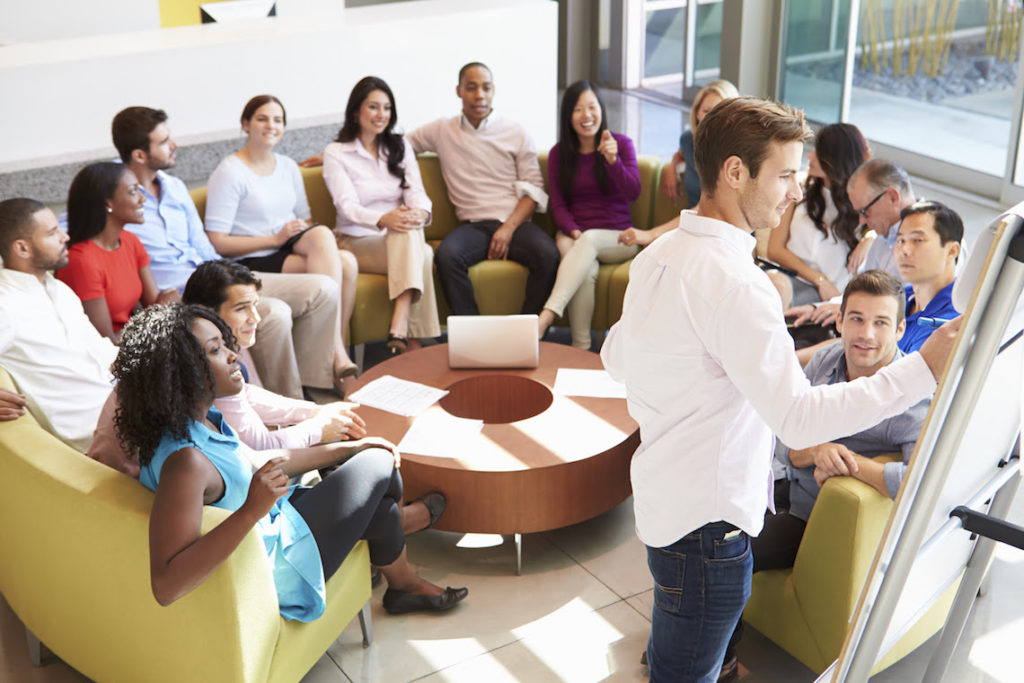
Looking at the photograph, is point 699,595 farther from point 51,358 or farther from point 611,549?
point 51,358

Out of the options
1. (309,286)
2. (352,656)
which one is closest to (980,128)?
(309,286)

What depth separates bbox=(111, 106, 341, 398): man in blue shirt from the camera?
4.02 m

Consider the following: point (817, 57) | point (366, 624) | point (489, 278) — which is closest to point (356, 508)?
point (366, 624)

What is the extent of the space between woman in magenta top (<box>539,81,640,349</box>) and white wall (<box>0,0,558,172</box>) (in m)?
1.96

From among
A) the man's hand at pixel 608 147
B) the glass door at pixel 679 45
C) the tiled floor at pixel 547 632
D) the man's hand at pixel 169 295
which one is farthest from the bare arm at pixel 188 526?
the glass door at pixel 679 45

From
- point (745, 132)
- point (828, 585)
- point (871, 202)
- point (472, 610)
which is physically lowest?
point (472, 610)

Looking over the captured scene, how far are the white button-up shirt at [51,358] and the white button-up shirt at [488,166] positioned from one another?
83.3 inches

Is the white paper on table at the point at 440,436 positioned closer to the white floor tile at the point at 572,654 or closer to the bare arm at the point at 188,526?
the white floor tile at the point at 572,654

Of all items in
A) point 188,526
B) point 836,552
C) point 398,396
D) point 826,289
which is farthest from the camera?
point 826,289

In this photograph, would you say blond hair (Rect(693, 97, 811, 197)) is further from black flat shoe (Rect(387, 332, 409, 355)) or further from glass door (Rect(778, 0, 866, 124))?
glass door (Rect(778, 0, 866, 124))

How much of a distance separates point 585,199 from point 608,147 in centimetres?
29

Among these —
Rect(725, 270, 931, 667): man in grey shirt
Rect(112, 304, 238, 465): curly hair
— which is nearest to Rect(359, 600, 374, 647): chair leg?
Rect(112, 304, 238, 465): curly hair

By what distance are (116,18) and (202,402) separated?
257 inches

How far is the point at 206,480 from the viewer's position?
7.21 ft
